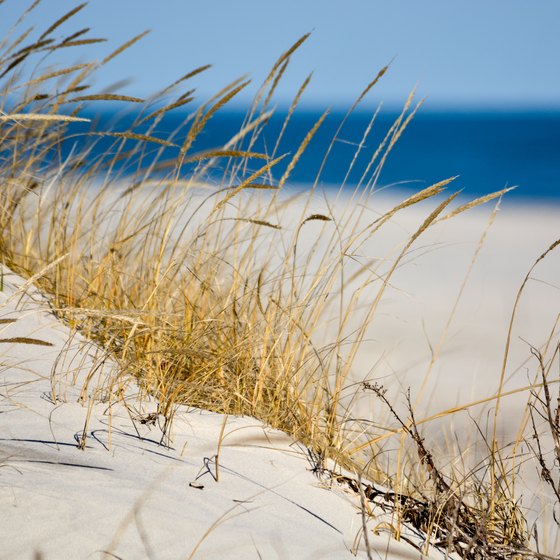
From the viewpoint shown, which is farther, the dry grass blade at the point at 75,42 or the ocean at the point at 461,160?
the ocean at the point at 461,160

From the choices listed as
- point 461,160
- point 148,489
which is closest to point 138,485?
point 148,489

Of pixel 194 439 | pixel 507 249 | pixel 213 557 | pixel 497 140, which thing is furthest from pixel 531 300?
pixel 497 140

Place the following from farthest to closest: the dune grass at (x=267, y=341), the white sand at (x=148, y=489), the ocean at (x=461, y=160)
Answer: the ocean at (x=461, y=160)
the dune grass at (x=267, y=341)
the white sand at (x=148, y=489)

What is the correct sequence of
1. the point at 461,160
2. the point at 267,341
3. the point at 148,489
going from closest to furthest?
the point at 148,489 → the point at 267,341 → the point at 461,160

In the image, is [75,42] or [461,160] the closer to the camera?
[75,42]

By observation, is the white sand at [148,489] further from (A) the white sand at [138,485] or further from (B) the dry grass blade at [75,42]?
(B) the dry grass blade at [75,42]

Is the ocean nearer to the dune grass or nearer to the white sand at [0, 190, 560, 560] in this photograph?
the dune grass

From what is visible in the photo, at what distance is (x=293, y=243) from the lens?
4.93 ft

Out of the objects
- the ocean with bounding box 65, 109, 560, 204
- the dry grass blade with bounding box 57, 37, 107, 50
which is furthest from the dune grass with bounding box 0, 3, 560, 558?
the ocean with bounding box 65, 109, 560, 204

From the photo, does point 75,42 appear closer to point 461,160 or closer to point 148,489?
point 148,489

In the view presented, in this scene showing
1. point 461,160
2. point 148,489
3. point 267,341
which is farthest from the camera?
point 461,160

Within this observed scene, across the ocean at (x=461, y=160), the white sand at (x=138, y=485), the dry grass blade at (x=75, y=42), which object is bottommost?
the white sand at (x=138, y=485)

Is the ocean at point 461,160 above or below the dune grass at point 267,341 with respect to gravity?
above

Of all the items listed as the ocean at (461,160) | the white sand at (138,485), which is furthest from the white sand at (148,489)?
the ocean at (461,160)
